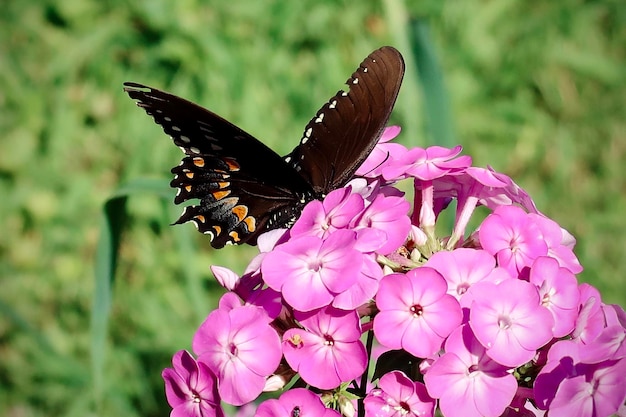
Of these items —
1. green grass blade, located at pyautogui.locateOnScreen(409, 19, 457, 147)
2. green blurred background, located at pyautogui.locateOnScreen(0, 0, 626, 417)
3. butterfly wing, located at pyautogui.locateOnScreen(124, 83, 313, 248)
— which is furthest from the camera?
green blurred background, located at pyautogui.locateOnScreen(0, 0, 626, 417)

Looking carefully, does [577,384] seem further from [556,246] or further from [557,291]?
[556,246]

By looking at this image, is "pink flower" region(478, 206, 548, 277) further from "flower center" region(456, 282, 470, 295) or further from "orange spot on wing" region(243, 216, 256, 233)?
"orange spot on wing" region(243, 216, 256, 233)

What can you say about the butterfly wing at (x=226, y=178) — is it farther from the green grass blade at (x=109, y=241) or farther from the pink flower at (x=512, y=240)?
the pink flower at (x=512, y=240)

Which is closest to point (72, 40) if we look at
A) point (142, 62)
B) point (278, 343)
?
point (142, 62)

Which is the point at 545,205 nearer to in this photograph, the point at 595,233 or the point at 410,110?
the point at 595,233

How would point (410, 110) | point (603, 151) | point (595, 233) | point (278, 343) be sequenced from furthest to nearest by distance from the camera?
1. point (603, 151)
2. point (595, 233)
3. point (410, 110)
4. point (278, 343)

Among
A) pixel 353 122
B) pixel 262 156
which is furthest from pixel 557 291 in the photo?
pixel 262 156

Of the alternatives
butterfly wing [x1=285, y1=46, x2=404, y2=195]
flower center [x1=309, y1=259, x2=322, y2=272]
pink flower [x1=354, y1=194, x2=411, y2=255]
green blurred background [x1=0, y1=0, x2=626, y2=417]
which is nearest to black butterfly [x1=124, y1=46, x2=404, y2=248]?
butterfly wing [x1=285, y1=46, x2=404, y2=195]
